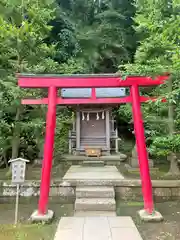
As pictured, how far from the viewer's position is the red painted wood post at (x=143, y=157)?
5809 millimetres

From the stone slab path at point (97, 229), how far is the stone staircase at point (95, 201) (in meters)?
0.54

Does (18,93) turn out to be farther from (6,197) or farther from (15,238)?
(15,238)

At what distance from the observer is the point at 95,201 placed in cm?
652

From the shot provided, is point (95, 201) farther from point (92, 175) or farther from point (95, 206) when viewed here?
point (92, 175)

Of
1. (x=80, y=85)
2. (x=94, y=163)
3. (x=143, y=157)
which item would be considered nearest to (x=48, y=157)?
(x=80, y=85)

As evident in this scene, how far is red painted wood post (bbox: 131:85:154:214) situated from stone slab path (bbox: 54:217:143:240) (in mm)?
611

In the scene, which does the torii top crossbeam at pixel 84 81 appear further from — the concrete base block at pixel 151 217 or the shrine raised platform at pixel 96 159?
the shrine raised platform at pixel 96 159

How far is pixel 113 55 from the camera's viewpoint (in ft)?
56.6

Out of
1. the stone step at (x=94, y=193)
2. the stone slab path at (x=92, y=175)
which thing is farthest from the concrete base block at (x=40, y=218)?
the stone slab path at (x=92, y=175)

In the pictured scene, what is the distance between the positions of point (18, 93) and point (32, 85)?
157cm

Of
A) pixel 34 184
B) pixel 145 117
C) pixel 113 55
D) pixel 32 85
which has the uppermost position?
pixel 113 55


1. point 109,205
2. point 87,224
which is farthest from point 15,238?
point 109,205

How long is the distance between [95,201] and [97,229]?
5.02 feet

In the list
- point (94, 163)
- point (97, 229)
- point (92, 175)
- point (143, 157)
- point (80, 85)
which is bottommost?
point (97, 229)
